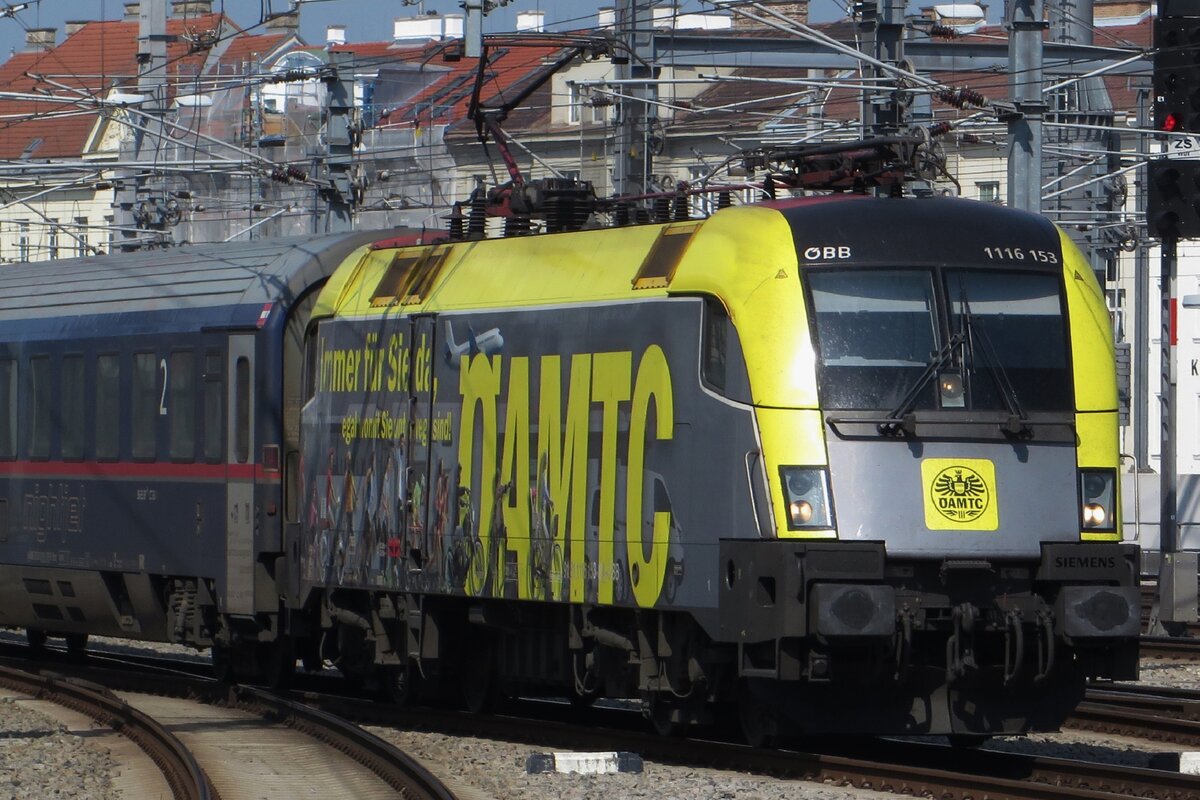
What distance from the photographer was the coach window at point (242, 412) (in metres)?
17.8

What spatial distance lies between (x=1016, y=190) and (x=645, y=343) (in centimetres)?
838

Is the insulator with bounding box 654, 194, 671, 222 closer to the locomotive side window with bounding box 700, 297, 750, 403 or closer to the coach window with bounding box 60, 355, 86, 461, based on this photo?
the locomotive side window with bounding box 700, 297, 750, 403

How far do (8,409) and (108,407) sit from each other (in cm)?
190

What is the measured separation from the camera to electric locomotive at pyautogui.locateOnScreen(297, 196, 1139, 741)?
1207cm

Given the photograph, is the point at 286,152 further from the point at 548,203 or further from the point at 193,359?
the point at 548,203

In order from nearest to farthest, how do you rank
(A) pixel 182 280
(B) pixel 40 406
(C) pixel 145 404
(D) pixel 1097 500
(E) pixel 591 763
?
(D) pixel 1097 500 < (E) pixel 591 763 < (C) pixel 145 404 < (A) pixel 182 280 < (B) pixel 40 406

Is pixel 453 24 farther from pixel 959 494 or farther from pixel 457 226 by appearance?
pixel 959 494

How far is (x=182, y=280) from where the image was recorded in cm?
1925

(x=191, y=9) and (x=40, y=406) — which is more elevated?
(x=191, y=9)

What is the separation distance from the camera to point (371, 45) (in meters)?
78.2

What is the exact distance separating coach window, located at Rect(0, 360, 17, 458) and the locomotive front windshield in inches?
415

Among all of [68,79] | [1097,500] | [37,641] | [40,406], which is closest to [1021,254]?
[1097,500]

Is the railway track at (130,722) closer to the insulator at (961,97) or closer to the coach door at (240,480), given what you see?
the coach door at (240,480)

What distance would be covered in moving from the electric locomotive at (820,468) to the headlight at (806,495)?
0.01 m
